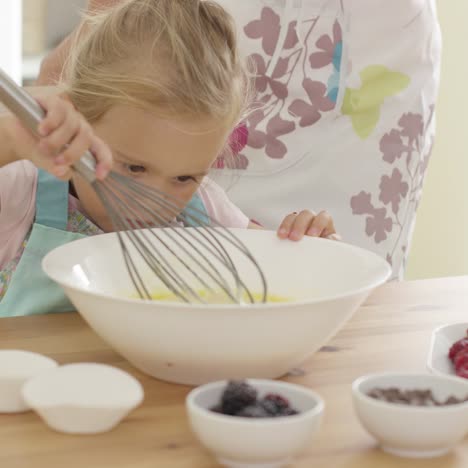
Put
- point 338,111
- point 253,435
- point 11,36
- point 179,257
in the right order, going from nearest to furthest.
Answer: point 253,435
point 179,257
point 338,111
point 11,36

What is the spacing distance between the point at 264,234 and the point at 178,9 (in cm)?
35

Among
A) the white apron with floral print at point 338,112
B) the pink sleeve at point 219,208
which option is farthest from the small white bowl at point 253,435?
the white apron with floral print at point 338,112

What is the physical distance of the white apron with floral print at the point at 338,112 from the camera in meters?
1.60

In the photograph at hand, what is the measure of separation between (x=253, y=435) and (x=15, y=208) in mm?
666

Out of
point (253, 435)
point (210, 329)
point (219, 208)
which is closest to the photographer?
point (253, 435)

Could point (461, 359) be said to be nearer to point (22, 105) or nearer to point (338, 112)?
point (22, 105)

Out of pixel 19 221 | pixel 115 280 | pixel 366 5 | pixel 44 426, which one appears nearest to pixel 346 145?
pixel 366 5

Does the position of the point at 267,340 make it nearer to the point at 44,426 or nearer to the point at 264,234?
the point at 44,426

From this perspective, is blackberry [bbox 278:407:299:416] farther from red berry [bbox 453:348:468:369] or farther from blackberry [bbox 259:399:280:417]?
red berry [bbox 453:348:468:369]

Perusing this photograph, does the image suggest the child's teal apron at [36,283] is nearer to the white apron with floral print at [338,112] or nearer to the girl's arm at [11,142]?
the girl's arm at [11,142]

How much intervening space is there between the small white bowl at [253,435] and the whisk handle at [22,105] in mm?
270

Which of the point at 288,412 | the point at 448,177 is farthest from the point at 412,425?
the point at 448,177

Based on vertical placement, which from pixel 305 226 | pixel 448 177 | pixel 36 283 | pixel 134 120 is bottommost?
pixel 448 177

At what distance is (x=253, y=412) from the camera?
0.57 m
